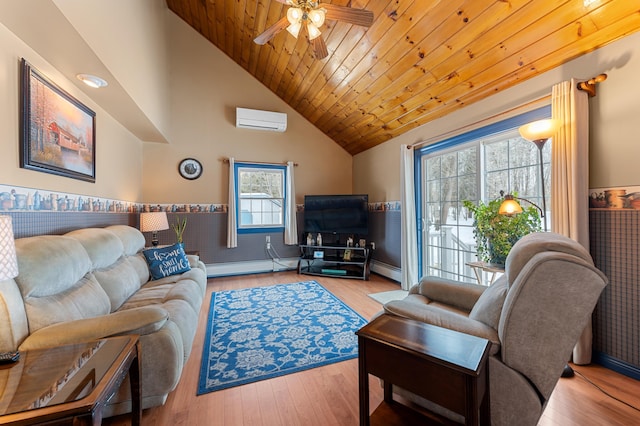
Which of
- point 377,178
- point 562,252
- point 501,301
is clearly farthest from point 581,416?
point 377,178

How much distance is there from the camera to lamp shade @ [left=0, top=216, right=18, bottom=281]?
0.93 metres

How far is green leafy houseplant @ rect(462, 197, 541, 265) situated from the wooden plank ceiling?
3.72 ft

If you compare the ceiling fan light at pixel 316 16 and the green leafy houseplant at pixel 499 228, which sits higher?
the ceiling fan light at pixel 316 16

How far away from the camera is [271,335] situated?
2396 mm

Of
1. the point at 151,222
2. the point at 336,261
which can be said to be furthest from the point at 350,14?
the point at 336,261

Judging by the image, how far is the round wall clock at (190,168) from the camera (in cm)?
426

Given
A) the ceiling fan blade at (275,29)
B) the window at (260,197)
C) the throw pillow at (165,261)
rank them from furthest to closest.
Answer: the window at (260,197) → the throw pillow at (165,261) → the ceiling fan blade at (275,29)

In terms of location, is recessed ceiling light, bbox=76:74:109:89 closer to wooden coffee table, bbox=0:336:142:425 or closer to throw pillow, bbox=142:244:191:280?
throw pillow, bbox=142:244:191:280

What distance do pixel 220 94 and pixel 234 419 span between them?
14.9 feet

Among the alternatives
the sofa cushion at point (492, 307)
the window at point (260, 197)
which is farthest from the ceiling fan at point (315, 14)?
the window at point (260, 197)

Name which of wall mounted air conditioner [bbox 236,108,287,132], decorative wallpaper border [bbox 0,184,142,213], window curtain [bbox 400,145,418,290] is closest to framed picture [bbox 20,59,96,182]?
decorative wallpaper border [bbox 0,184,142,213]

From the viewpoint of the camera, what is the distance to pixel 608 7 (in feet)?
5.52

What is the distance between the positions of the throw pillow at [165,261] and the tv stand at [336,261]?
2.13 metres

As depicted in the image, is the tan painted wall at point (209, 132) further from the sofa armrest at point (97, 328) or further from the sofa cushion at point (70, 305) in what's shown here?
the sofa armrest at point (97, 328)
